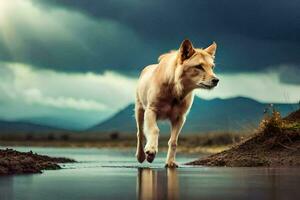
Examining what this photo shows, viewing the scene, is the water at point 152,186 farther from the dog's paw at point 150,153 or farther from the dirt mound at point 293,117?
the dirt mound at point 293,117

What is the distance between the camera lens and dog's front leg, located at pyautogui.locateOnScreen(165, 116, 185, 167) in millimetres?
15070

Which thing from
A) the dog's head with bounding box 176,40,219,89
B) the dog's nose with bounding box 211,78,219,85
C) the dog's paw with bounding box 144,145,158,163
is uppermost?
the dog's head with bounding box 176,40,219,89

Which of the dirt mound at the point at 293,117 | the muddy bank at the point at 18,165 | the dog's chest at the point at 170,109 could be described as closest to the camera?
the muddy bank at the point at 18,165

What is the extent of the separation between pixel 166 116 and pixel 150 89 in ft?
2.42

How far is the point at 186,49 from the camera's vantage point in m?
14.3

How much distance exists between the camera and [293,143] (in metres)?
16.7

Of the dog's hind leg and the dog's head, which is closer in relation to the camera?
the dog's head

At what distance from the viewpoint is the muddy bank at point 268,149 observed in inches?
628

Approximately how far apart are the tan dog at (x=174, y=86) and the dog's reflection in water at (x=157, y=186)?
66.3 inches

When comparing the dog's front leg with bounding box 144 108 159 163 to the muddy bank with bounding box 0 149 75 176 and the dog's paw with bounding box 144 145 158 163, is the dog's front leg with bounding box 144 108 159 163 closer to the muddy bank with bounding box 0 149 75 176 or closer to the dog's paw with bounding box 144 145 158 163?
the dog's paw with bounding box 144 145 158 163

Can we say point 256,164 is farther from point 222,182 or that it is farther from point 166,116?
point 222,182

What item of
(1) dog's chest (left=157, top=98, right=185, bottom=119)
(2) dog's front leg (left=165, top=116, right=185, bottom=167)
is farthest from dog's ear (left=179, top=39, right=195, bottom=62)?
(2) dog's front leg (left=165, top=116, right=185, bottom=167)

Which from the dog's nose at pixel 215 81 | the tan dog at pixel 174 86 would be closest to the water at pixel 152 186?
the tan dog at pixel 174 86

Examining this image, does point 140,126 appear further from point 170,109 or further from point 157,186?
point 157,186
